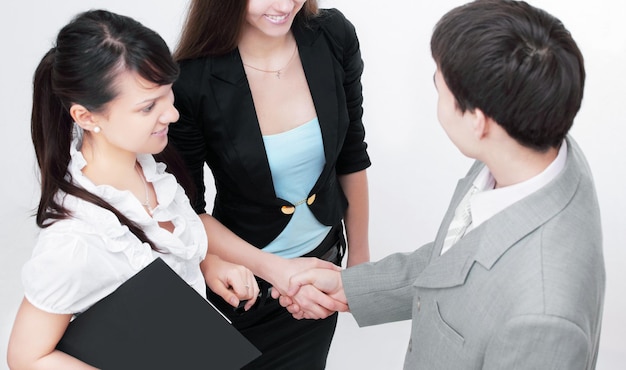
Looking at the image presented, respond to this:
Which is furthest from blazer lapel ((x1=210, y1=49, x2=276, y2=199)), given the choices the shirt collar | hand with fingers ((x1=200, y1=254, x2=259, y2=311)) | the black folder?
the shirt collar

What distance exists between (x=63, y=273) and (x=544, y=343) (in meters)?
0.82

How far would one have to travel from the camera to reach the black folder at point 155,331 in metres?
1.46

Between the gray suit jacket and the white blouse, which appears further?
the white blouse

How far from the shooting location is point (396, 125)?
12.1 feet

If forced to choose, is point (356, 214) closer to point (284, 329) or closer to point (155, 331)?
point (284, 329)

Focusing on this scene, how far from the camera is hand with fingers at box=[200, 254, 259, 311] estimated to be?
1.83m

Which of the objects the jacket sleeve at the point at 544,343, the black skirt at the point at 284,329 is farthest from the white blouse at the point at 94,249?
the jacket sleeve at the point at 544,343

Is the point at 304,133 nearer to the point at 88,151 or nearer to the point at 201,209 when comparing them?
the point at 201,209

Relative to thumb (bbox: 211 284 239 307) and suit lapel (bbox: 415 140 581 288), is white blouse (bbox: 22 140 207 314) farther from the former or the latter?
suit lapel (bbox: 415 140 581 288)

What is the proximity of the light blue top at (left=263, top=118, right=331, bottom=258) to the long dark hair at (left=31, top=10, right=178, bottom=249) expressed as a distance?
17.2 inches

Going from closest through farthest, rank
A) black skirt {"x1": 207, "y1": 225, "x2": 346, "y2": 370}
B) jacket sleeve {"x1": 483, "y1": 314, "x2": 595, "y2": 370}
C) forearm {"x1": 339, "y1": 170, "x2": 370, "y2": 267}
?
1. jacket sleeve {"x1": 483, "y1": 314, "x2": 595, "y2": 370}
2. black skirt {"x1": 207, "y1": 225, "x2": 346, "y2": 370}
3. forearm {"x1": 339, "y1": 170, "x2": 370, "y2": 267}

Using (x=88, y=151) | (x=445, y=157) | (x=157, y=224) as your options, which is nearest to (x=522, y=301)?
(x=157, y=224)

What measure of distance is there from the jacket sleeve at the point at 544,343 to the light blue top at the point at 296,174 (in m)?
0.87

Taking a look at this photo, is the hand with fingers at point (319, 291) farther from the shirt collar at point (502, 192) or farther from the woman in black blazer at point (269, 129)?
the shirt collar at point (502, 192)
